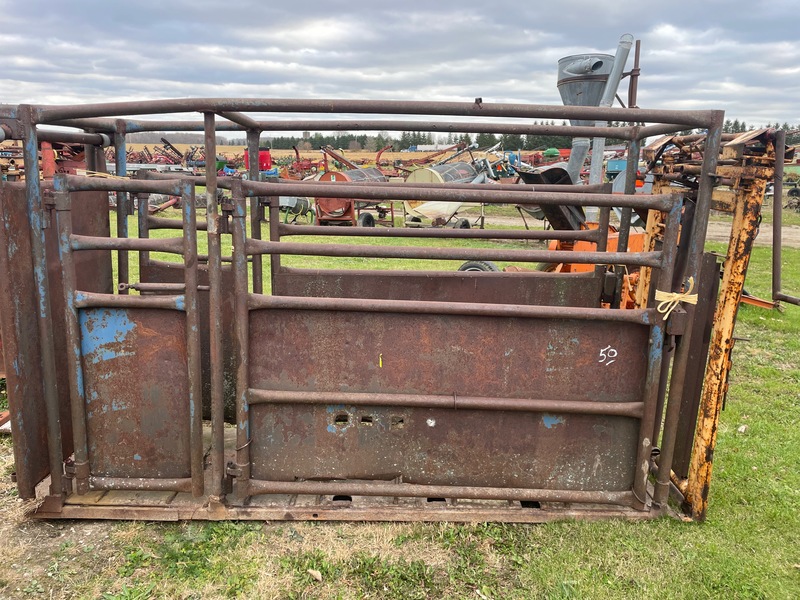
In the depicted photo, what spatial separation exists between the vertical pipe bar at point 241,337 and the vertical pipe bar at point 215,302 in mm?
82

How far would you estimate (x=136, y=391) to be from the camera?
293 centimetres

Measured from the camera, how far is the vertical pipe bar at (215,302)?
8.95 feet

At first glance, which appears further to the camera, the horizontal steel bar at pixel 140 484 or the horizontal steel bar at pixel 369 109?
the horizontal steel bar at pixel 140 484

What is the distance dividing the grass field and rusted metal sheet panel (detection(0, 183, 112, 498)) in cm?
31

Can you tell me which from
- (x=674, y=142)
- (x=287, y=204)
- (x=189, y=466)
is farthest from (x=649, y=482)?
(x=287, y=204)

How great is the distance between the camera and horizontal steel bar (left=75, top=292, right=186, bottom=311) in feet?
9.18

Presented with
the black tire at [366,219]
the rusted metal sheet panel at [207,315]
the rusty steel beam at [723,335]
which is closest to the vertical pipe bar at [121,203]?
the rusted metal sheet panel at [207,315]

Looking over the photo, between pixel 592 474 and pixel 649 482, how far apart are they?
62 centimetres

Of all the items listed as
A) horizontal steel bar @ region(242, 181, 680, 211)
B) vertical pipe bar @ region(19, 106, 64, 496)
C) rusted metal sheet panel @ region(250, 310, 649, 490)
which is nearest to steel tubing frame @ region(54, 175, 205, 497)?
vertical pipe bar @ region(19, 106, 64, 496)

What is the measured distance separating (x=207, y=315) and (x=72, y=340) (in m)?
0.98

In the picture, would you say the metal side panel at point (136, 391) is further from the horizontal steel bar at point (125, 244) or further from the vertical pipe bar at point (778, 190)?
the vertical pipe bar at point (778, 190)

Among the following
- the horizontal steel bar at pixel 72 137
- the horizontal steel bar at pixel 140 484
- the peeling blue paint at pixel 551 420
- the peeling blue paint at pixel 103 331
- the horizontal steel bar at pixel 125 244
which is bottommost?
the horizontal steel bar at pixel 140 484

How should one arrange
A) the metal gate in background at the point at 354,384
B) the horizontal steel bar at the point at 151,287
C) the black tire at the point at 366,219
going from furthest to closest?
the black tire at the point at 366,219 < the horizontal steel bar at the point at 151,287 < the metal gate in background at the point at 354,384

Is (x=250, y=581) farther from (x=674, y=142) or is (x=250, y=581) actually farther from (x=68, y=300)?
(x=674, y=142)
